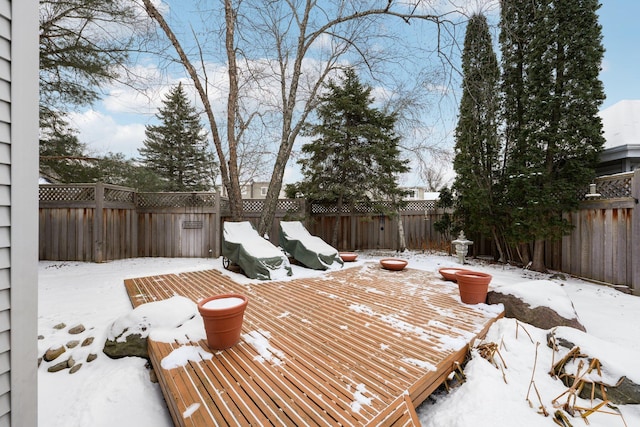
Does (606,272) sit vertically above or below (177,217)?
below

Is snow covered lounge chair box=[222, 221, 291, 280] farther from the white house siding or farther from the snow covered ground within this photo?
the white house siding

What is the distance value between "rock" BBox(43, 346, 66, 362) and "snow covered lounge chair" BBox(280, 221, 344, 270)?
3.77m

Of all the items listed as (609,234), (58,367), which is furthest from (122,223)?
(609,234)

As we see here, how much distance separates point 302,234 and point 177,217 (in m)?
3.51

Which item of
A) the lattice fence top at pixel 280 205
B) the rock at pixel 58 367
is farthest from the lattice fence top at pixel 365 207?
the rock at pixel 58 367

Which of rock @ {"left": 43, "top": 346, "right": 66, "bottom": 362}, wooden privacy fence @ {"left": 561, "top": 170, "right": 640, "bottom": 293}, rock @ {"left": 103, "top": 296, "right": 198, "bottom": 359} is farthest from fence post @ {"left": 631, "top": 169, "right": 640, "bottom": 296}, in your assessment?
rock @ {"left": 43, "top": 346, "right": 66, "bottom": 362}

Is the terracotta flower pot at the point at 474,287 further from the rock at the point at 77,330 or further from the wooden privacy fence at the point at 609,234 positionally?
the rock at the point at 77,330

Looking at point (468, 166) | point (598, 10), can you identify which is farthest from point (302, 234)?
point (598, 10)

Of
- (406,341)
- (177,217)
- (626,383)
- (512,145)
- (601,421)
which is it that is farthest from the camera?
(177,217)

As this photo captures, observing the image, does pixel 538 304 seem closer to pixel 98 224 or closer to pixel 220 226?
pixel 220 226

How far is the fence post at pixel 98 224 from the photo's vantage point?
227 inches

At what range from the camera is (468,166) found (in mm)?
6477

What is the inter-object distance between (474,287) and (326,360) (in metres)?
2.28

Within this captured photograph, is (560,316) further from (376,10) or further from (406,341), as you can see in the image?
(376,10)
